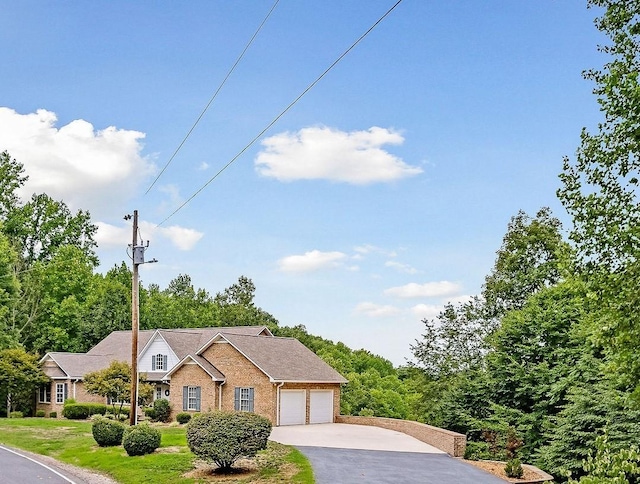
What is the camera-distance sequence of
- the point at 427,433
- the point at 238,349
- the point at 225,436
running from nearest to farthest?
1. the point at 225,436
2. the point at 427,433
3. the point at 238,349

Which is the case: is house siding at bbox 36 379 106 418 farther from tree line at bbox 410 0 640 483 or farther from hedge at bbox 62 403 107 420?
tree line at bbox 410 0 640 483

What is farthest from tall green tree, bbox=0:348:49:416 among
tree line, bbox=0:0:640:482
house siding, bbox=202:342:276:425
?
house siding, bbox=202:342:276:425

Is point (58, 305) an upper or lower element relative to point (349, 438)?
upper

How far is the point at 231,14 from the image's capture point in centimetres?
1891

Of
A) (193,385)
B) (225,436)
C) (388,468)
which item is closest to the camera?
(225,436)

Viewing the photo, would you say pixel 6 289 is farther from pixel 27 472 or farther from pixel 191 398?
pixel 27 472

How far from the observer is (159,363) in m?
48.3

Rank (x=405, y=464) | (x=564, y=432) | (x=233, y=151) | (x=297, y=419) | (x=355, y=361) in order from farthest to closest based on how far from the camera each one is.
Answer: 1. (x=355, y=361)
2. (x=297, y=419)
3. (x=564, y=432)
4. (x=405, y=464)
5. (x=233, y=151)

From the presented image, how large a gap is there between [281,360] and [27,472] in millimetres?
19644

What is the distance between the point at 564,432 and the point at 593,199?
17066 mm

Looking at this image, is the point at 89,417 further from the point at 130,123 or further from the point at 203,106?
the point at 203,106

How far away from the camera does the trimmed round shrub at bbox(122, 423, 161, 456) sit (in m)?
27.4

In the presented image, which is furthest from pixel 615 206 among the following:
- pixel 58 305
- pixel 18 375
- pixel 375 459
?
pixel 58 305

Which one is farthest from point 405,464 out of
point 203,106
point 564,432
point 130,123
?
point 130,123
